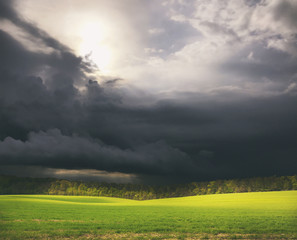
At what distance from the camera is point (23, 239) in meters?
20.5

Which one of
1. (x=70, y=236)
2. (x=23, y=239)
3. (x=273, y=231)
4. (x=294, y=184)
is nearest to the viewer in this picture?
(x=23, y=239)

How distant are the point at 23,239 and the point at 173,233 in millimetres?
11607

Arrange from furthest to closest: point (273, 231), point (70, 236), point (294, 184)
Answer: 1. point (294, 184)
2. point (273, 231)
3. point (70, 236)

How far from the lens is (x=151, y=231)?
2434 centimetres

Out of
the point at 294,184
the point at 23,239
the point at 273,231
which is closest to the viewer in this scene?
the point at 23,239

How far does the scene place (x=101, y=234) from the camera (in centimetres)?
2273

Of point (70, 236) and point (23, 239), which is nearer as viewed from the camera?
point (23, 239)

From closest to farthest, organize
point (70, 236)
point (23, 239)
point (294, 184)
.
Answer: point (23, 239), point (70, 236), point (294, 184)

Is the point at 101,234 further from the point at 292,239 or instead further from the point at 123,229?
the point at 292,239

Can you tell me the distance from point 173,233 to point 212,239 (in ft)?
11.8

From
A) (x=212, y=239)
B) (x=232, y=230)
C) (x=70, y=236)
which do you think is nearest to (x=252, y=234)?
(x=232, y=230)

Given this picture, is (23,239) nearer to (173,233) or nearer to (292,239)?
(173,233)

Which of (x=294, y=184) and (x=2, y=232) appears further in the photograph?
(x=294, y=184)

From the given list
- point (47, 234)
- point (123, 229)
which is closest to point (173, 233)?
point (123, 229)
